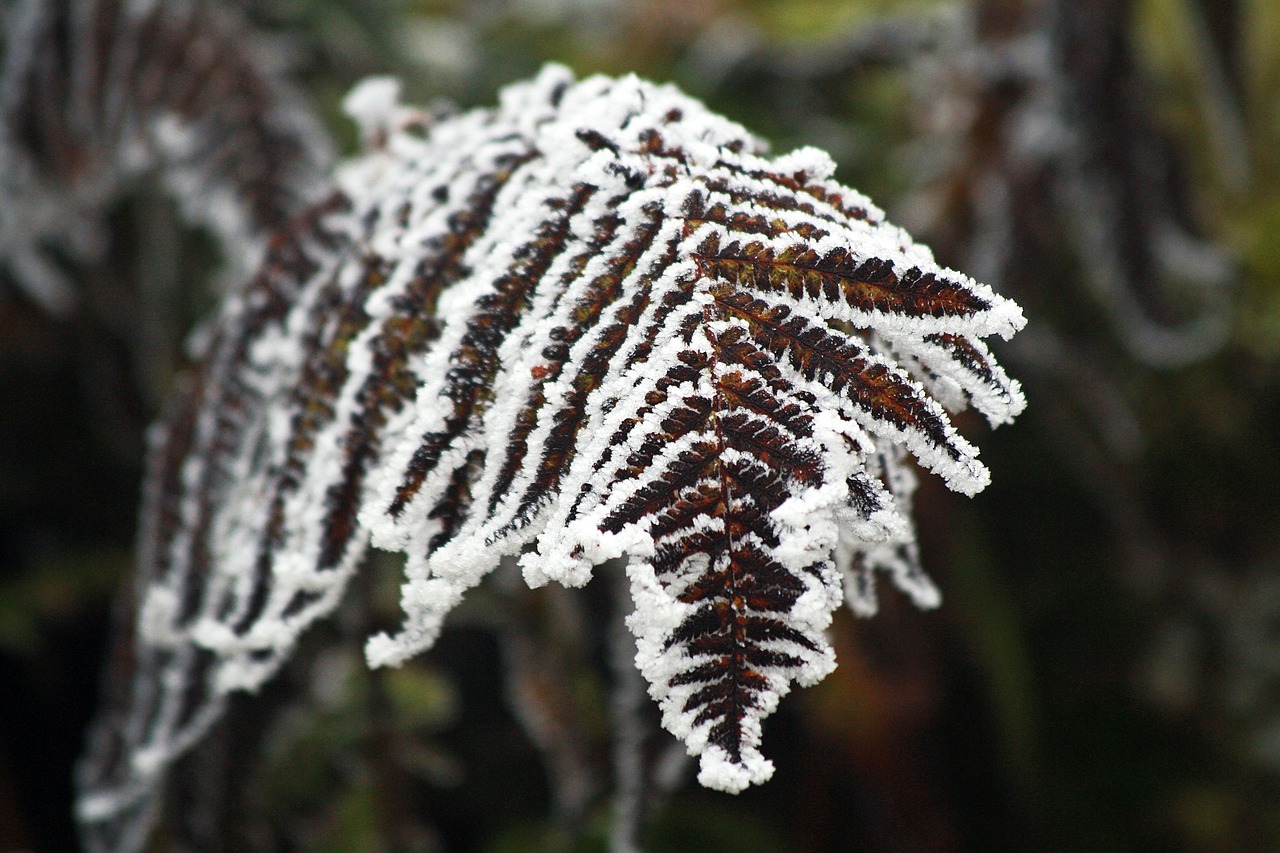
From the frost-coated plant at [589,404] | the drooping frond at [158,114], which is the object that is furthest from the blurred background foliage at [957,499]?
the frost-coated plant at [589,404]

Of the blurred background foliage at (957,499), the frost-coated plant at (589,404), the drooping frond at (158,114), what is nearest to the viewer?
the frost-coated plant at (589,404)

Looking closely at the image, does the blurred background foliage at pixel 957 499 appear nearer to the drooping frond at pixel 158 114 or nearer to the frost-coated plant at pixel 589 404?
the drooping frond at pixel 158 114

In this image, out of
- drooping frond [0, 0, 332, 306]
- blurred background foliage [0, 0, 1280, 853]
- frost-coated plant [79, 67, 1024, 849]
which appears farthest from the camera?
blurred background foliage [0, 0, 1280, 853]

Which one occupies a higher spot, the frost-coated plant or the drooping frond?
the drooping frond

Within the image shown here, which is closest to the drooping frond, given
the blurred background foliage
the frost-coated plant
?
the frost-coated plant

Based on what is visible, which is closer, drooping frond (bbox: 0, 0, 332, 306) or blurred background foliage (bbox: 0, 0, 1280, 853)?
drooping frond (bbox: 0, 0, 332, 306)

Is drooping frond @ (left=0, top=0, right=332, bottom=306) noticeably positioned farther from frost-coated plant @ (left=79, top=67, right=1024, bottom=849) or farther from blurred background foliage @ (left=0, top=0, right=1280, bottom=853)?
blurred background foliage @ (left=0, top=0, right=1280, bottom=853)

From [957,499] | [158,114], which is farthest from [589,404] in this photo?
[957,499]
